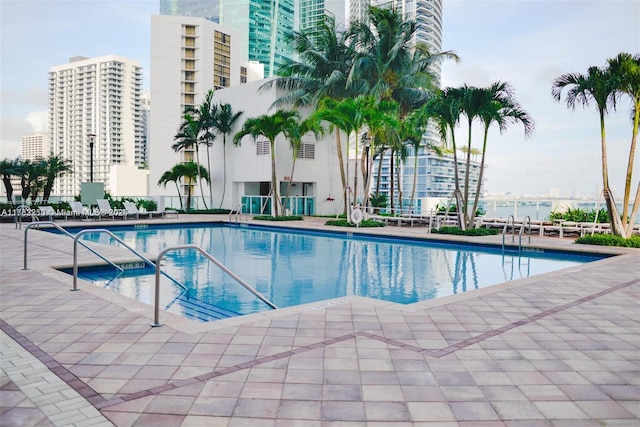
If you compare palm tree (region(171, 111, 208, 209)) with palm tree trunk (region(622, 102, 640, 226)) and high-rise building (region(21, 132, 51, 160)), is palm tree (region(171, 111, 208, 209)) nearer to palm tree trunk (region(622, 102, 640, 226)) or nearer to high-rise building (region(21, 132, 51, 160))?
palm tree trunk (region(622, 102, 640, 226))

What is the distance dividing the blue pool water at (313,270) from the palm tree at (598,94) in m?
1.99

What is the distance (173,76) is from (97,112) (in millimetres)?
51213

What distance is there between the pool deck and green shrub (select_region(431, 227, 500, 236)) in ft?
28.4

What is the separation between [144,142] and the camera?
105000 mm

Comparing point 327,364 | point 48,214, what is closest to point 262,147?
point 48,214

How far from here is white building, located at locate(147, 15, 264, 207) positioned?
50.7 meters

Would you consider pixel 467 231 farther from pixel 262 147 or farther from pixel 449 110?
pixel 262 147

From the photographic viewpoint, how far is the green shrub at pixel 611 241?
11773 mm

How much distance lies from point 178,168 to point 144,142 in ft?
285

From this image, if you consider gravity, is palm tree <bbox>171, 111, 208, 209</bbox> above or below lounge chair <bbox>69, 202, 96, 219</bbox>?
above

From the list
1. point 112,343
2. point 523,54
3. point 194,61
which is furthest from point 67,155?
point 112,343

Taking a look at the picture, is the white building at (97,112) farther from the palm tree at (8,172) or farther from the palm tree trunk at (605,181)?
the palm tree trunk at (605,181)

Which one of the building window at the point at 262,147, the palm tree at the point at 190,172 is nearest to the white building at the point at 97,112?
the palm tree at the point at 190,172

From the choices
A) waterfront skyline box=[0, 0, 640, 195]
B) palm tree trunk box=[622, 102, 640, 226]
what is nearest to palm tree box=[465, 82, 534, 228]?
waterfront skyline box=[0, 0, 640, 195]
